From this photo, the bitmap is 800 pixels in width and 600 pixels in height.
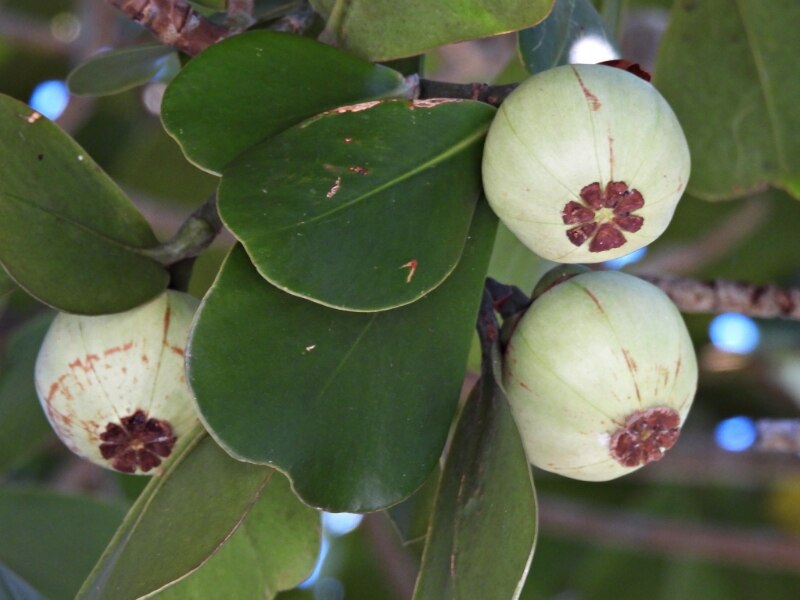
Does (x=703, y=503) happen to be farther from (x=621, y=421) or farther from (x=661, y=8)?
(x=621, y=421)

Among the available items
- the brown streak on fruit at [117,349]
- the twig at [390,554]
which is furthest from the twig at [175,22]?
the twig at [390,554]

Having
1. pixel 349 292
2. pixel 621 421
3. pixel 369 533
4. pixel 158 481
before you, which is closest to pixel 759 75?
pixel 621 421

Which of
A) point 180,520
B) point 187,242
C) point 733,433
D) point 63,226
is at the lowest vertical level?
point 733,433

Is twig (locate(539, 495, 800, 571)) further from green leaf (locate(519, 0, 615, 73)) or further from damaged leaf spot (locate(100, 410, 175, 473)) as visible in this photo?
damaged leaf spot (locate(100, 410, 175, 473))

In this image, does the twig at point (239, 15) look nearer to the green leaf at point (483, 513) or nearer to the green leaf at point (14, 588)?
the green leaf at point (483, 513)

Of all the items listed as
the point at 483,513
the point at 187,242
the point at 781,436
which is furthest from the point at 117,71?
the point at 781,436

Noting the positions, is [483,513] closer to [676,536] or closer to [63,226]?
[63,226]

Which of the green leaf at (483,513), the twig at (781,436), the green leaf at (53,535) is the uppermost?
the green leaf at (483,513)
